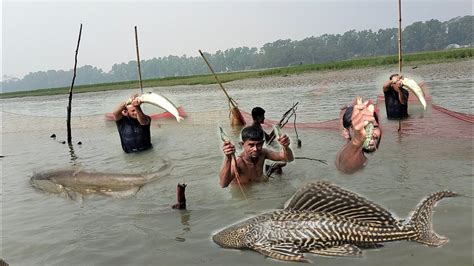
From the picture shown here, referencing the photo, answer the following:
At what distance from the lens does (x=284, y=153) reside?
20.1 feet

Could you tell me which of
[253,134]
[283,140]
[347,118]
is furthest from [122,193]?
[347,118]

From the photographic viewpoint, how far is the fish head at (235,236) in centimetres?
407

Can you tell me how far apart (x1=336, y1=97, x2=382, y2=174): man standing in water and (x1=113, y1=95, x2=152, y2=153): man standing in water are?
4768 millimetres

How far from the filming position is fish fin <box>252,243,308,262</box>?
3.60m

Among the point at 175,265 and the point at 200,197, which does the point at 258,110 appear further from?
the point at 175,265

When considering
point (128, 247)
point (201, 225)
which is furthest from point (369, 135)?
point (128, 247)

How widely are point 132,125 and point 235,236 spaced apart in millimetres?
6851

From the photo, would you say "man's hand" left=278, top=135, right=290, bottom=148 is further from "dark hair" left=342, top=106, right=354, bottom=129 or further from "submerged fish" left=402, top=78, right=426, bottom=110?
"submerged fish" left=402, top=78, right=426, bottom=110

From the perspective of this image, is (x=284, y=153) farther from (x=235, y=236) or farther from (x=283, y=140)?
(x=235, y=236)

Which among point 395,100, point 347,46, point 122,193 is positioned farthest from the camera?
point 347,46

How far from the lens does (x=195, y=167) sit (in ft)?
29.7

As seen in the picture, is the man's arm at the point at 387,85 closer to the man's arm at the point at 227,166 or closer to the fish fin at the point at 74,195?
the man's arm at the point at 227,166

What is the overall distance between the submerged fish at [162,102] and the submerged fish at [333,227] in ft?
11.8

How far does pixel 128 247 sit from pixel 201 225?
3.00ft
